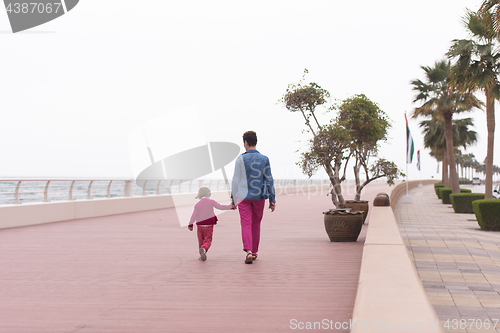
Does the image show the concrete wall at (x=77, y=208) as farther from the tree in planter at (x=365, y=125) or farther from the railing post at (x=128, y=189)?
the tree in planter at (x=365, y=125)

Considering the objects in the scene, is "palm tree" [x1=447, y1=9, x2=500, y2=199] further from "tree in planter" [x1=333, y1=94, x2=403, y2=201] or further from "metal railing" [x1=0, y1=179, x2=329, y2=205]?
"metal railing" [x1=0, y1=179, x2=329, y2=205]

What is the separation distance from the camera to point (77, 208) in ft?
52.2

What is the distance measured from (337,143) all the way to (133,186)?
10.6 meters

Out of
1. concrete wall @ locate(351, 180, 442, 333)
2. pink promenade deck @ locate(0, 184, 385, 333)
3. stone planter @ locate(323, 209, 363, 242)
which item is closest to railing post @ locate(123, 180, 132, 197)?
pink promenade deck @ locate(0, 184, 385, 333)

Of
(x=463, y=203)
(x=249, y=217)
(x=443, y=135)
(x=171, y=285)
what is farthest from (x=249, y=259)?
(x=443, y=135)

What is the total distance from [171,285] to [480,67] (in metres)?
16.2

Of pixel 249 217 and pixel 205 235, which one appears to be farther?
pixel 205 235

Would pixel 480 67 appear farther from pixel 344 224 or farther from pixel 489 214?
pixel 344 224

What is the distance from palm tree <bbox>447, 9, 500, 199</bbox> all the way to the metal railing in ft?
42.1

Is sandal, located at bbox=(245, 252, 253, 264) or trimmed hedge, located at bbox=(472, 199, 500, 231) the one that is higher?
sandal, located at bbox=(245, 252, 253, 264)

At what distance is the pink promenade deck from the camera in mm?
4125

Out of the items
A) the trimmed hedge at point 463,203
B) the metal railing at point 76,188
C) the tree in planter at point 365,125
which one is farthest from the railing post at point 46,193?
the trimmed hedge at point 463,203

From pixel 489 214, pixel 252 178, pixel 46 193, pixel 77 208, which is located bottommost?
pixel 489 214

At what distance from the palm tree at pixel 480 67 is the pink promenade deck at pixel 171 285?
1106 cm
